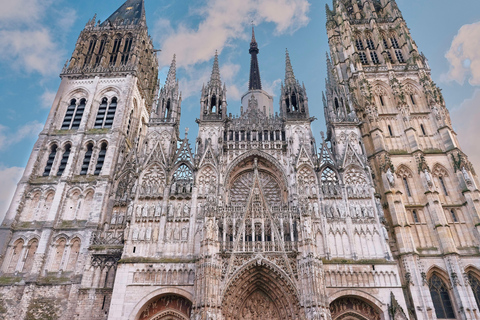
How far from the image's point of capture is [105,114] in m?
32.3

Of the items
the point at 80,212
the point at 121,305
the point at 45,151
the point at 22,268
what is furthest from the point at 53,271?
the point at 45,151

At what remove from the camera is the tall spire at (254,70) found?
43.5m

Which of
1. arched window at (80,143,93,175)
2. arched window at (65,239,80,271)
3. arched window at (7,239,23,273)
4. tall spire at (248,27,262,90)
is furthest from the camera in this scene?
tall spire at (248,27,262,90)

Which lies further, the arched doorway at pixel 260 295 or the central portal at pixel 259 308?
the central portal at pixel 259 308

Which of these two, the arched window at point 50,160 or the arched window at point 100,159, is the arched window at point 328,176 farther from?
the arched window at point 50,160

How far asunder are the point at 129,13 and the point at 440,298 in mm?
43721

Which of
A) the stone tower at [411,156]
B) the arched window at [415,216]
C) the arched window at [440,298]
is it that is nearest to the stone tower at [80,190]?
the stone tower at [411,156]

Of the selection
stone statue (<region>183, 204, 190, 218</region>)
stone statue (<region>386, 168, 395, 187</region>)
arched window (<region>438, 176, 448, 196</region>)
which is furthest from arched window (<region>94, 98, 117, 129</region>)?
arched window (<region>438, 176, 448, 196</region>)

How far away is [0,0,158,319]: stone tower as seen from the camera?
23.0 meters

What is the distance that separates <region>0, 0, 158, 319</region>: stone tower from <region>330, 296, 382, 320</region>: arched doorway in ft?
48.3

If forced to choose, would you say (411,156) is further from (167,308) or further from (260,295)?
(167,308)

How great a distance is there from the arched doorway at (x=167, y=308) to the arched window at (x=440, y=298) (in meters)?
16.2

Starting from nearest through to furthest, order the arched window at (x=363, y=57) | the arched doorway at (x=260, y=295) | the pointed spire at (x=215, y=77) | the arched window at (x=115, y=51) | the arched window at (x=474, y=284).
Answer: the arched doorway at (x=260, y=295)
the arched window at (x=474, y=284)
the pointed spire at (x=215, y=77)
the arched window at (x=363, y=57)
the arched window at (x=115, y=51)

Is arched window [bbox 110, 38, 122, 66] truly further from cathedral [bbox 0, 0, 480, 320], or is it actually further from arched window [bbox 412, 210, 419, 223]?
arched window [bbox 412, 210, 419, 223]
